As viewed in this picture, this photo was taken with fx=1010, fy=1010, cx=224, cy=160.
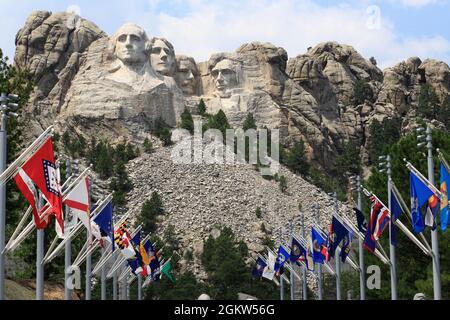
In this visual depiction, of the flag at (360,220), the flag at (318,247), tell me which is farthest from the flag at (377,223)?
the flag at (318,247)

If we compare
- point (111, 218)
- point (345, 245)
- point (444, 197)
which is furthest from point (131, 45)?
point (444, 197)

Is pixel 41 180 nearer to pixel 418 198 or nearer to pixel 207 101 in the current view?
pixel 418 198

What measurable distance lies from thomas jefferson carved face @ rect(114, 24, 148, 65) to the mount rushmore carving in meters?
0.12

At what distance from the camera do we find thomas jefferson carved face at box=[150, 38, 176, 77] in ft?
412

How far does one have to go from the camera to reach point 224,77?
129875 mm

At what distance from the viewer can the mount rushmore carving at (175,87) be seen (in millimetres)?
121125

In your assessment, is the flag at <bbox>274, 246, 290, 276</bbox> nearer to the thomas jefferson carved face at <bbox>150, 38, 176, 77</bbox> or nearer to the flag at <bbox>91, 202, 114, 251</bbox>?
the flag at <bbox>91, 202, 114, 251</bbox>

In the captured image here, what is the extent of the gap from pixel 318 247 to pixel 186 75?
8484 cm

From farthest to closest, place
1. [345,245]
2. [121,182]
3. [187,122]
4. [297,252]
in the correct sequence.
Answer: [187,122] < [121,182] < [297,252] < [345,245]

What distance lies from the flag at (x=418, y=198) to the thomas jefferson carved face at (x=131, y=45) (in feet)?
307

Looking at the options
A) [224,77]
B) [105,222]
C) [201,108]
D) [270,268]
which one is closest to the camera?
[105,222]

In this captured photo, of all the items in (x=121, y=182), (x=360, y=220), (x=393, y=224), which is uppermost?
(x=121, y=182)

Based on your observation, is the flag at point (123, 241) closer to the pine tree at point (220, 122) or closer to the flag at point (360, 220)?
the flag at point (360, 220)
